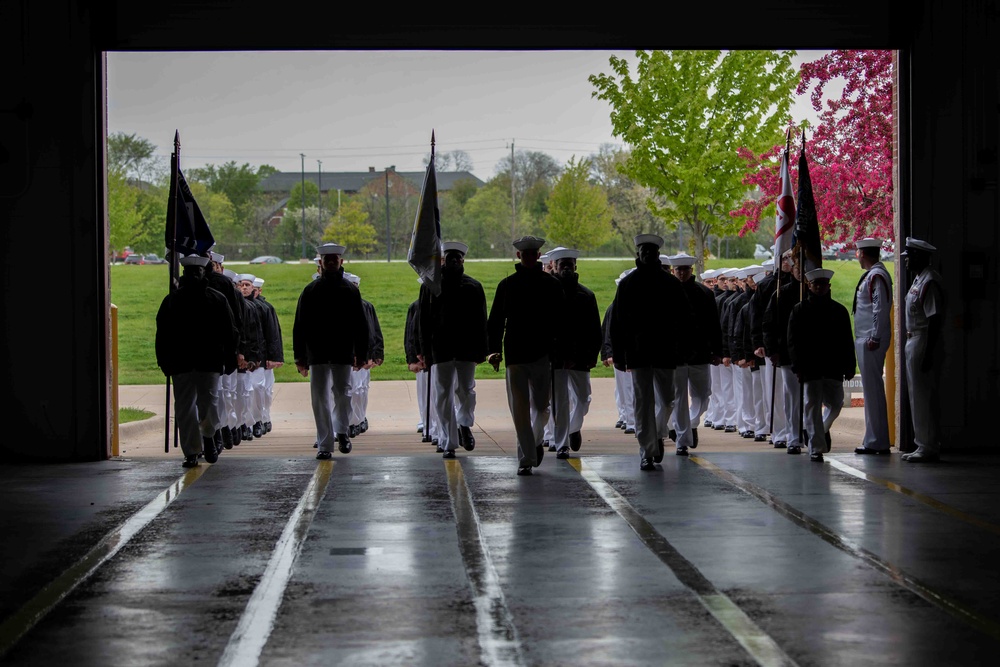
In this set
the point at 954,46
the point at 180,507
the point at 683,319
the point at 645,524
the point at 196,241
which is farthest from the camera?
the point at 196,241

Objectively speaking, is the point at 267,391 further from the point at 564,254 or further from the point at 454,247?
the point at 564,254

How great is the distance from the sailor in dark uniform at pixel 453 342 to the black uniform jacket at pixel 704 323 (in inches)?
105

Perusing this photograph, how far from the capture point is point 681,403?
14789 mm

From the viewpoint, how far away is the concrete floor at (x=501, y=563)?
6375 millimetres

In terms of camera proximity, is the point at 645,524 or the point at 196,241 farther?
the point at 196,241

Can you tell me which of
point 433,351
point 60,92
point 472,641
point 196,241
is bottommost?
point 472,641

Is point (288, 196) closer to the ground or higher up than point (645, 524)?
higher up

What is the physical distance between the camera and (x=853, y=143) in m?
22.0

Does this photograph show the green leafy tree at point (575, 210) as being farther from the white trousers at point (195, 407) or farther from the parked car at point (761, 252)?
the white trousers at point (195, 407)

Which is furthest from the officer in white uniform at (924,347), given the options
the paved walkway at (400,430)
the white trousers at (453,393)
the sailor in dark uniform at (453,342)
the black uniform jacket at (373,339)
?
the black uniform jacket at (373,339)

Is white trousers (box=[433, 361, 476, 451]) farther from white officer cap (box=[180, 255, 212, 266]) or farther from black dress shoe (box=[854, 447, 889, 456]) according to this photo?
black dress shoe (box=[854, 447, 889, 456])

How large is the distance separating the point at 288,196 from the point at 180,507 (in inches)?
1917

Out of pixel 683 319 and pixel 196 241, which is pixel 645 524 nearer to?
pixel 683 319

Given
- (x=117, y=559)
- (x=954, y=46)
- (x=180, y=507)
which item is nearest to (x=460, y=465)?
(x=180, y=507)
